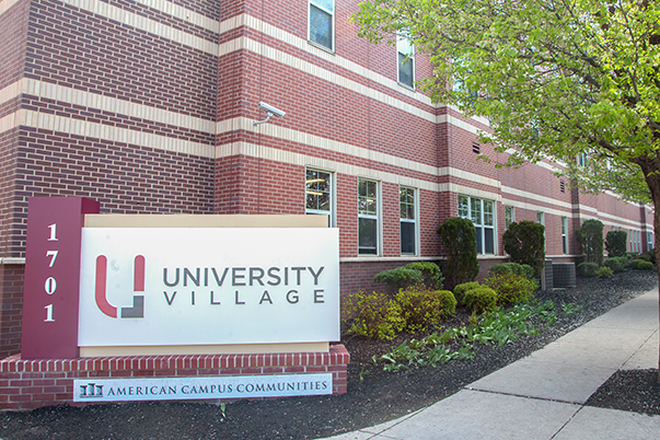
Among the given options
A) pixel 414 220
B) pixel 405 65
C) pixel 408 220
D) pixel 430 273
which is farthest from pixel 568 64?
pixel 405 65

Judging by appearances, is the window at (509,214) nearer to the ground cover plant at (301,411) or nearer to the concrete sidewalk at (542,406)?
the concrete sidewalk at (542,406)

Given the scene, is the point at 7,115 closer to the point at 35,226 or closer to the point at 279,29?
the point at 35,226

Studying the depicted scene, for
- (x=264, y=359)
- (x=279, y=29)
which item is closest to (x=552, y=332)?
(x=264, y=359)

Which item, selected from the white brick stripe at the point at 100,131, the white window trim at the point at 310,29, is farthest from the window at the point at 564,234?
the white brick stripe at the point at 100,131

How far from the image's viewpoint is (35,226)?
4965 mm

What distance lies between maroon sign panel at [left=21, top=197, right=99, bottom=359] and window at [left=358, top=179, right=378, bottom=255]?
657 centimetres

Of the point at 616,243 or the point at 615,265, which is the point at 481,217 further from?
the point at 616,243

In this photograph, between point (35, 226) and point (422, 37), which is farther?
point (422, 37)

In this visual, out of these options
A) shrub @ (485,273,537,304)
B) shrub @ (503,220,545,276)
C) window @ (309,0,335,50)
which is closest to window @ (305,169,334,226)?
window @ (309,0,335,50)

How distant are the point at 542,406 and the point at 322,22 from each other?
877 cm

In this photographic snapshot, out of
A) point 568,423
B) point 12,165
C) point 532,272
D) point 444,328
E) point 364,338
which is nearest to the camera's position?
point 568,423

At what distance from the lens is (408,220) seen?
1201 cm

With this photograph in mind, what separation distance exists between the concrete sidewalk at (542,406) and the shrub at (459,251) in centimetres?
434

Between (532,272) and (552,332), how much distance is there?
223 inches
